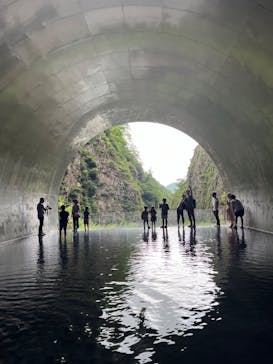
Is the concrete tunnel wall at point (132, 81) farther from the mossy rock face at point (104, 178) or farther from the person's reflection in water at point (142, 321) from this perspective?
the mossy rock face at point (104, 178)

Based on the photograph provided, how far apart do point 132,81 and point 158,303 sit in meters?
10.7

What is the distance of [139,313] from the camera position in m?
3.88

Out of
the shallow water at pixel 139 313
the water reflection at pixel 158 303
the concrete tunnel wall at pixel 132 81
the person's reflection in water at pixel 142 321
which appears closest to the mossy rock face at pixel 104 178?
the concrete tunnel wall at pixel 132 81

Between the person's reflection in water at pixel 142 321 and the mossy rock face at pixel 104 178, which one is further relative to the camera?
the mossy rock face at pixel 104 178

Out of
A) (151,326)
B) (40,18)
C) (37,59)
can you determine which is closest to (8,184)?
(37,59)

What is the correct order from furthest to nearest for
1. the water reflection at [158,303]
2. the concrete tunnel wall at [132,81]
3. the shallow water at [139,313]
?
the concrete tunnel wall at [132,81] < the water reflection at [158,303] < the shallow water at [139,313]

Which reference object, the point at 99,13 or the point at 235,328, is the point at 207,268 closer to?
the point at 235,328

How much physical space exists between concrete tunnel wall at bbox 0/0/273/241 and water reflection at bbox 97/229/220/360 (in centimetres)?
498

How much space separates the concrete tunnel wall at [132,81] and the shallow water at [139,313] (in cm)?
495

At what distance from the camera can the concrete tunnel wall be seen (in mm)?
7965

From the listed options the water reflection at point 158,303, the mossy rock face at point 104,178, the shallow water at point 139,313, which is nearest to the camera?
the shallow water at point 139,313

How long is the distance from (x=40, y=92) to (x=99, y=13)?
158 inches

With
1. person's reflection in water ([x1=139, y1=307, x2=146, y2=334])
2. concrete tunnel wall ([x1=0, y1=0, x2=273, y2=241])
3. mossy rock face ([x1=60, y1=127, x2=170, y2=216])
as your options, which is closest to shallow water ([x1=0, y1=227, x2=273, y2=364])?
person's reflection in water ([x1=139, y1=307, x2=146, y2=334])

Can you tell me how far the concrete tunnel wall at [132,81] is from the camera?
7.96 metres
